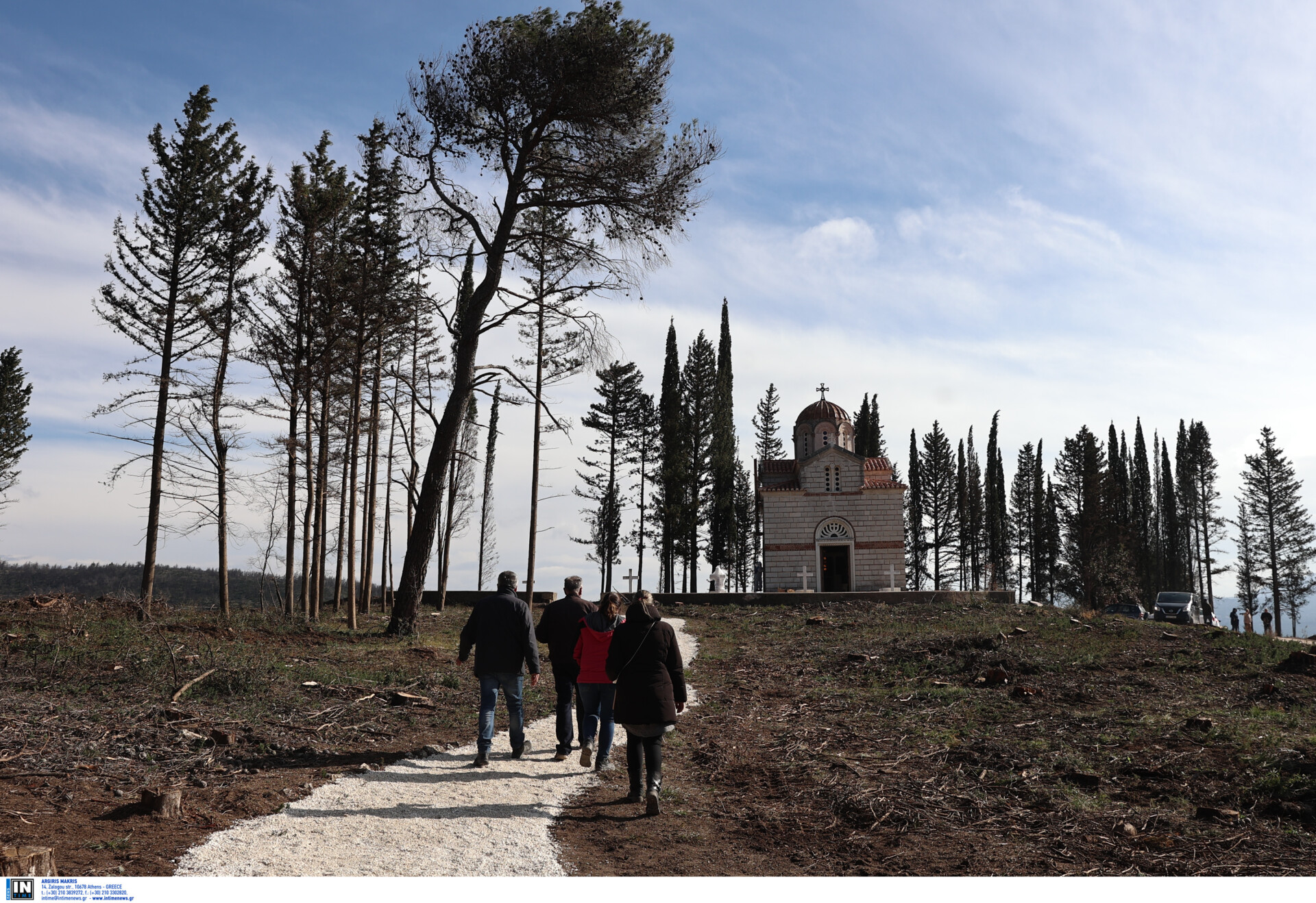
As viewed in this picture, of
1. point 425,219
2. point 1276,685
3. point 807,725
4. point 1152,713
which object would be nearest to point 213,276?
point 425,219

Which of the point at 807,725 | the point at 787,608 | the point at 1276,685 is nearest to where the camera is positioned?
the point at 807,725

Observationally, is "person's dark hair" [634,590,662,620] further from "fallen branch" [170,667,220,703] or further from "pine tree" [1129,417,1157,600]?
"pine tree" [1129,417,1157,600]

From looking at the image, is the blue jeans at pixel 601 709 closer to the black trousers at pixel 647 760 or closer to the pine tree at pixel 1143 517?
the black trousers at pixel 647 760

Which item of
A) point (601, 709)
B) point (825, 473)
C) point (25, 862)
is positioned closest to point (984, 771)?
point (601, 709)

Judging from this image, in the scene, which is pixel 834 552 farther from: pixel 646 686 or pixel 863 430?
pixel 646 686

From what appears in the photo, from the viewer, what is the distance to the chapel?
3550cm

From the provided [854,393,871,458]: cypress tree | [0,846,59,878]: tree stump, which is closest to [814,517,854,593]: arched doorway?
[854,393,871,458]: cypress tree

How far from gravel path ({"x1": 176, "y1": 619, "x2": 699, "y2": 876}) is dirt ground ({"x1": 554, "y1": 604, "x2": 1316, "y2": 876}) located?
0.35 metres

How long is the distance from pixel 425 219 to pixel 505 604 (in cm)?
1230

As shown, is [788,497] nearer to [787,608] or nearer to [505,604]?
[787,608]

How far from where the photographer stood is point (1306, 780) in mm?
6781

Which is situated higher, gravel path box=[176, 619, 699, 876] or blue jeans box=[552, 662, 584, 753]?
blue jeans box=[552, 662, 584, 753]

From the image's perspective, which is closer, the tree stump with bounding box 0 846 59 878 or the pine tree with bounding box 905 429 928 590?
the tree stump with bounding box 0 846 59 878

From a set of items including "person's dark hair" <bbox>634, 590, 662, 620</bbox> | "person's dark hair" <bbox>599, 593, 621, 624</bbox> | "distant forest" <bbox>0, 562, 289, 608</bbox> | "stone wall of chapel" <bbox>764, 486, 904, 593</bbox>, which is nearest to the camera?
"person's dark hair" <bbox>634, 590, 662, 620</bbox>
